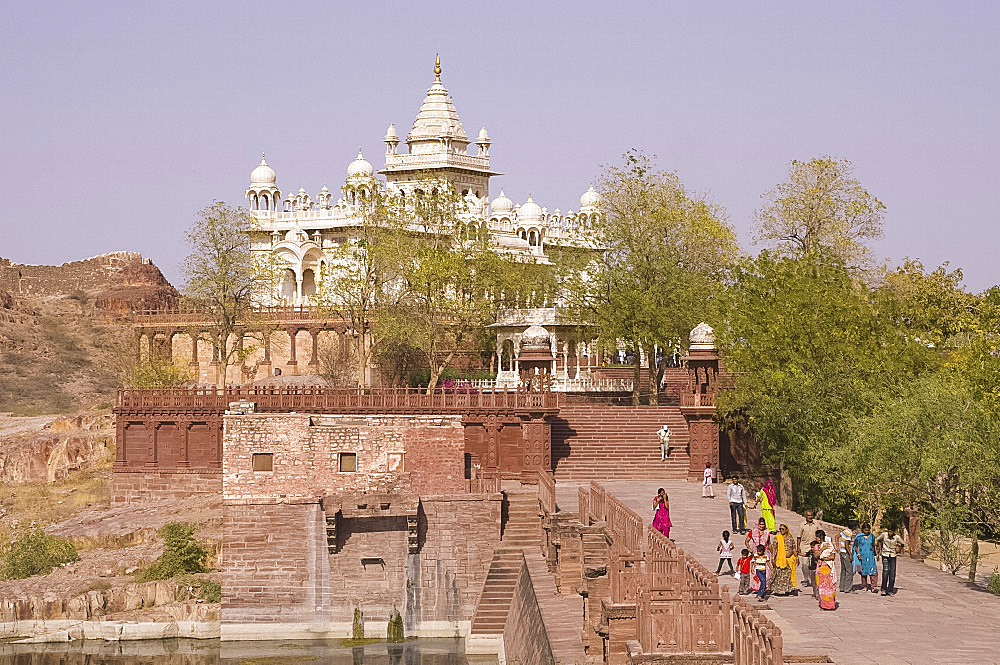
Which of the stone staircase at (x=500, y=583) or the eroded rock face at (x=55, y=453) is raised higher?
the eroded rock face at (x=55, y=453)

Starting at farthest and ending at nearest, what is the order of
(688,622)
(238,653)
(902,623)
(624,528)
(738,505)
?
(238,653) < (738,505) < (624,528) < (902,623) < (688,622)

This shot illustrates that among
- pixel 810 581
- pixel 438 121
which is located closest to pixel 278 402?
pixel 810 581

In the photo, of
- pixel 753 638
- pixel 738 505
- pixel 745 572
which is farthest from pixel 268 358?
pixel 753 638

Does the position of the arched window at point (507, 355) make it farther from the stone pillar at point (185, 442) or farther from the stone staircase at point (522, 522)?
the stone staircase at point (522, 522)

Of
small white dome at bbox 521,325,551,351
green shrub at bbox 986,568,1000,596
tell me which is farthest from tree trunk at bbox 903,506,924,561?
small white dome at bbox 521,325,551,351

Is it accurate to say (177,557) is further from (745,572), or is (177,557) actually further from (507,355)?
(507,355)

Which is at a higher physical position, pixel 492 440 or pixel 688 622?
pixel 492 440

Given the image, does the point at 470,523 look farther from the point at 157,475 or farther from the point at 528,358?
the point at 157,475

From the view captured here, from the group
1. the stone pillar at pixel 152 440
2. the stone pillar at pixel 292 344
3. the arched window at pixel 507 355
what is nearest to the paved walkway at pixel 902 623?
the stone pillar at pixel 152 440

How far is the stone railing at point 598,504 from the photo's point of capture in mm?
28516

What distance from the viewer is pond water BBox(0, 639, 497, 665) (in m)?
34.5

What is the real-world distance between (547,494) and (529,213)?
4813 centimetres

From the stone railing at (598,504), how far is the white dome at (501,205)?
176 feet

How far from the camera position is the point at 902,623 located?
20.9m
